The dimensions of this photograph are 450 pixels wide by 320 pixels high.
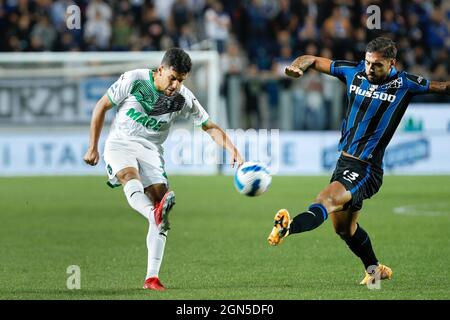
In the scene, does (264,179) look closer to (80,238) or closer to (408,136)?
(80,238)

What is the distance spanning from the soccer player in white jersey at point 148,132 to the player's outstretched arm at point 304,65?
812 mm

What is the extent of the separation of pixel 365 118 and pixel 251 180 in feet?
3.71

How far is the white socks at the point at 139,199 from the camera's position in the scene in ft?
26.2

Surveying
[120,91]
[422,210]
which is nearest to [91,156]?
[120,91]

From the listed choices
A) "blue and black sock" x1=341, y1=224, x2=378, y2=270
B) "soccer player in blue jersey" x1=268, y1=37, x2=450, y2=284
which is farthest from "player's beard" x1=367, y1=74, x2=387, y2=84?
"blue and black sock" x1=341, y1=224, x2=378, y2=270

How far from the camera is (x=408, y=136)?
21.4 meters

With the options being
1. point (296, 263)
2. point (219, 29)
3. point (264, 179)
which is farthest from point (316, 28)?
point (264, 179)

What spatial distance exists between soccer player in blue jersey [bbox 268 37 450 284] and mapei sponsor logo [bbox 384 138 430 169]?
13.3 m

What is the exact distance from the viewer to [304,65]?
27.3ft

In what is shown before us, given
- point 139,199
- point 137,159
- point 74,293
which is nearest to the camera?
point 74,293

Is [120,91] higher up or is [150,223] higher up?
[120,91]

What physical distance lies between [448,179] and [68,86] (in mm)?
8361

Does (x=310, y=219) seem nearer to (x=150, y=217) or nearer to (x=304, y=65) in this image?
(x=150, y=217)
